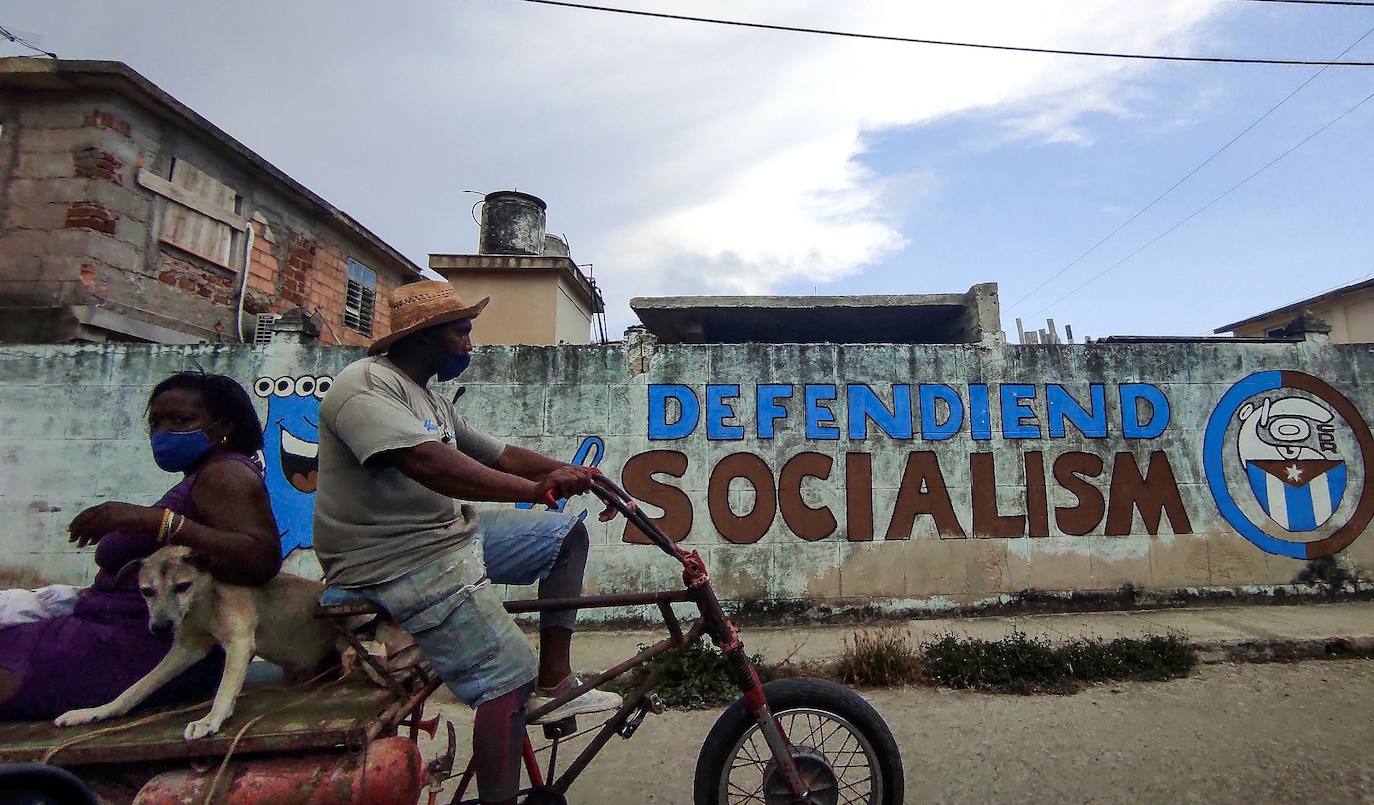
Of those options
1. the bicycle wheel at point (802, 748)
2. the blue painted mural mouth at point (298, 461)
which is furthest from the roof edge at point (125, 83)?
the bicycle wheel at point (802, 748)

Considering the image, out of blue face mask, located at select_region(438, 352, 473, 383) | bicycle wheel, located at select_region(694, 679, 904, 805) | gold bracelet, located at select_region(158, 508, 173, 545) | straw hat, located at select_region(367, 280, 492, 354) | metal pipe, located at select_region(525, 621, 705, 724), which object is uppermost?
straw hat, located at select_region(367, 280, 492, 354)

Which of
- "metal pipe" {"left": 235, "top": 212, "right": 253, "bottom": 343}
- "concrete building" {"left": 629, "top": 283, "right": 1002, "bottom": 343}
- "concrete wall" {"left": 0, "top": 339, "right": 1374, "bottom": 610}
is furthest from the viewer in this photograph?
"metal pipe" {"left": 235, "top": 212, "right": 253, "bottom": 343}

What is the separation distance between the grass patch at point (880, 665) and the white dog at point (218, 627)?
11.6ft

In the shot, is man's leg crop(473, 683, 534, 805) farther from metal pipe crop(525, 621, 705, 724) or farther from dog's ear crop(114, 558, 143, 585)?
dog's ear crop(114, 558, 143, 585)

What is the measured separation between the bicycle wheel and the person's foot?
35 centimetres

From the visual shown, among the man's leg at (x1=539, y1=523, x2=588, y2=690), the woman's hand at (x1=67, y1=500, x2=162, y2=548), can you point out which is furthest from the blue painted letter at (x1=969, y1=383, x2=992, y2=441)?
the woman's hand at (x1=67, y1=500, x2=162, y2=548)

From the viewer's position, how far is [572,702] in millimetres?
2277

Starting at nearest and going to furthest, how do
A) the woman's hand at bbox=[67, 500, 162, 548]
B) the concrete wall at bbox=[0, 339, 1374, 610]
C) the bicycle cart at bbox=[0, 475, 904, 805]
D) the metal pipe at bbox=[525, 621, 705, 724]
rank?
the bicycle cart at bbox=[0, 475, 904, 805]
the woman's hand at bbox=[67, 500, 162, 548]
the metal pipe at bbox=[525, 621, 705, 724]
the concrete wall at bbox=[0, 339, 1374, 610]

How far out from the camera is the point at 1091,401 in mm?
6816

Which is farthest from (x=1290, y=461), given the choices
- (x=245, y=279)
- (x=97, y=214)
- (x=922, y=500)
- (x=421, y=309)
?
(x=97, y=214)

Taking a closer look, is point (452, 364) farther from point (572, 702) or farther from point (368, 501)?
point (572, 702)

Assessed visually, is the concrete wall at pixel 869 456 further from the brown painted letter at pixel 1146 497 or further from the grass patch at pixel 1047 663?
the grass patch at pixel 1047 663

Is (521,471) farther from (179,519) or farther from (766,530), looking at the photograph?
(766,530)

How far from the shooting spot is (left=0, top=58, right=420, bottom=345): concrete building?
8281 mm
